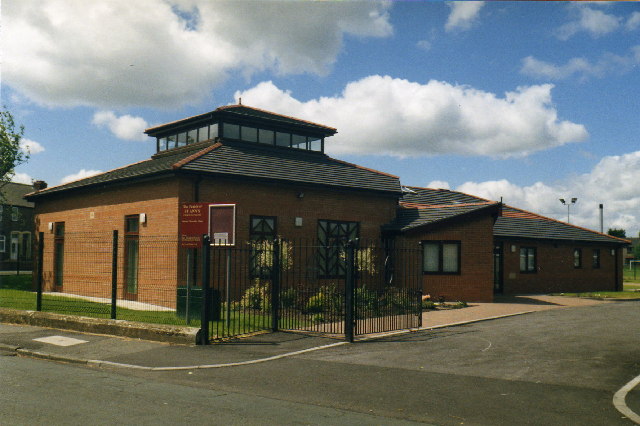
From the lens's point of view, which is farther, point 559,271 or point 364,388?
point 559,271

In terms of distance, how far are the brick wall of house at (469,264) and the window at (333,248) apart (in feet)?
10.8

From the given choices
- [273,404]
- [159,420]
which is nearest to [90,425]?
[159,420]


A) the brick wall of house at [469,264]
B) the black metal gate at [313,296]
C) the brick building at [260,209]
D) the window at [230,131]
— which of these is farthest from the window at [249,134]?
the brick wall of house at [469,264]

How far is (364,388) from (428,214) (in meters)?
16.8

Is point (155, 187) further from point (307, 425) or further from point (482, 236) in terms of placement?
point (307, 425)

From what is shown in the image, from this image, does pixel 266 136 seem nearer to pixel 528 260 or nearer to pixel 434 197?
pixel 434 197

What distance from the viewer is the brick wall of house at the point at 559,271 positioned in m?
28.6

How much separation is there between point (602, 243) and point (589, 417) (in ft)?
97.5

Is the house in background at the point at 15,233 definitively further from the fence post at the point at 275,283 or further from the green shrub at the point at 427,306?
the fence post at the point at 275,283

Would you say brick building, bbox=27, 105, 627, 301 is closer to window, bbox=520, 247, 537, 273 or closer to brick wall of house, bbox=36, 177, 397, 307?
brick wall of house, bbox=36, 177, 397, 307

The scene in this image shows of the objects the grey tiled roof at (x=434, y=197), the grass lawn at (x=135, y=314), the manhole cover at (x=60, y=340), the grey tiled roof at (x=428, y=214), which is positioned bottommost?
the manhole cover at (x=60, y=340)

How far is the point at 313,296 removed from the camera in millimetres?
18094

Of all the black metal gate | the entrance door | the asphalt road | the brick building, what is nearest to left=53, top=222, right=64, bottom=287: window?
the brick building

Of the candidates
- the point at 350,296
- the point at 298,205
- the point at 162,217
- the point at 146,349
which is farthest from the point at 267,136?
the point at 146,349
